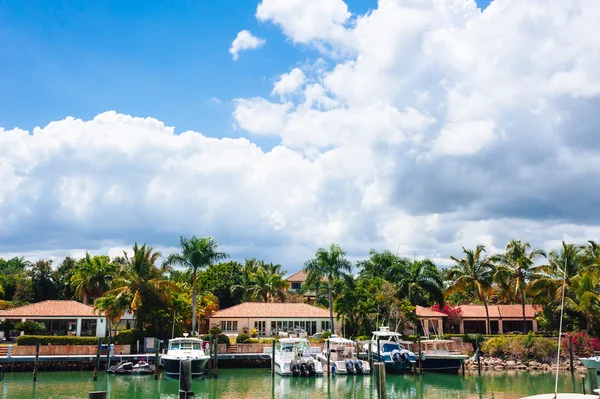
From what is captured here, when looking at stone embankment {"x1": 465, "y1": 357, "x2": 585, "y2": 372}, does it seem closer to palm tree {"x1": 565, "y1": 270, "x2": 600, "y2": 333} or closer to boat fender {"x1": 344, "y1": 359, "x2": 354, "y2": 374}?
palm tree {"x1": 565, "y1": 270, "x2": 600, "y2": 333}

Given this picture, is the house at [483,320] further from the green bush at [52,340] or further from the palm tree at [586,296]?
the green bush at [52,340]

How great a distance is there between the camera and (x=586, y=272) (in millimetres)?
52156

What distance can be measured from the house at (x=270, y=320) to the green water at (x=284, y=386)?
1646 centimetres

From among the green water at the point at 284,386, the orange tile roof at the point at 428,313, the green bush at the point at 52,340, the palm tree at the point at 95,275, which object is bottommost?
the green water at the point at 284,386

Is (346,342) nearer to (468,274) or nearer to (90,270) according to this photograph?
(468,274)

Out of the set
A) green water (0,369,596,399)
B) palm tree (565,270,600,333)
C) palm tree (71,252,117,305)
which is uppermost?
palm tree (71,252,117,305)

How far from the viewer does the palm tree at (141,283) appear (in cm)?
5241

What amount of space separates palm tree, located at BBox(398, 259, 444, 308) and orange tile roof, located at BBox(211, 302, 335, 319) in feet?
33.1

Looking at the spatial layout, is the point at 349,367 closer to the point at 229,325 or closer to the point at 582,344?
the point at 229,325

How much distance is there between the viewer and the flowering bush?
49906 mm

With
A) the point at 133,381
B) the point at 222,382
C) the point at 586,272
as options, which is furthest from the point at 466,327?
the point at 133,381

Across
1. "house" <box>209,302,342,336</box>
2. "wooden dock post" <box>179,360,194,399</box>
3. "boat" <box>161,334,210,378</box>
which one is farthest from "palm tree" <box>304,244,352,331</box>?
"wooden dock post" <box>179,360,194,399</box>

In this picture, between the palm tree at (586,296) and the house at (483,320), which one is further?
the house at (483,320)

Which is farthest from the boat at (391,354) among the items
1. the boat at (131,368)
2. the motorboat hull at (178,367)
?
the boat at (131,368)
